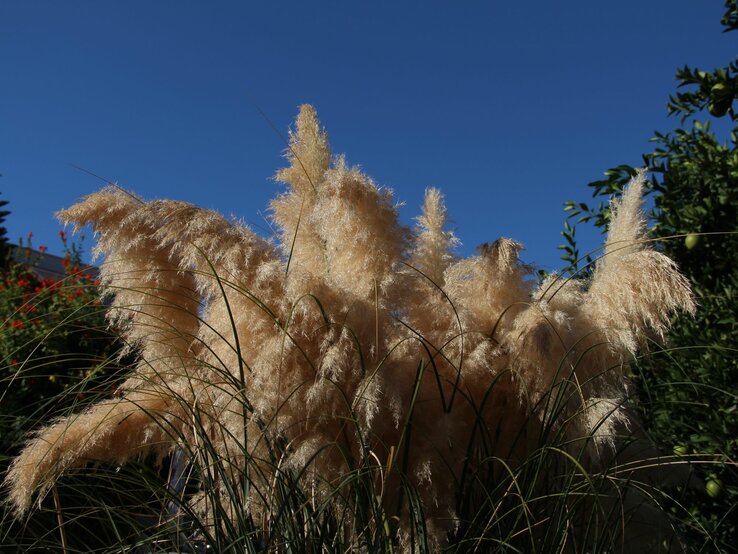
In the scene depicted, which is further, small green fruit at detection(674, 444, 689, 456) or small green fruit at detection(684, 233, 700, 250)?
small green fruit at detection(684, 233, 700, 250)

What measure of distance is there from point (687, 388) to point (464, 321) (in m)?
1.22

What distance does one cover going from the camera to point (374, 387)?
1586mm

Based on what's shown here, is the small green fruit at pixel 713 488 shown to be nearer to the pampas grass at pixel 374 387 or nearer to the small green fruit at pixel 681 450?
the small green fruit at pixel 681 450

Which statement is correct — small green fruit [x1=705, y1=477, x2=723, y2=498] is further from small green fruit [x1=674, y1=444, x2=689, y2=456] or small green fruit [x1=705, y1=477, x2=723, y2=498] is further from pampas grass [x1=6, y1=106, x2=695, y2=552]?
pampas grass [x1=6, y1=106, x2=695, y2=552]

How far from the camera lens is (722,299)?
2541 mm

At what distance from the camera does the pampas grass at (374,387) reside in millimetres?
1570

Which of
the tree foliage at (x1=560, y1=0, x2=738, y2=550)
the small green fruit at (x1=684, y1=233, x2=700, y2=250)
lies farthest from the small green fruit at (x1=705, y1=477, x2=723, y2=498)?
the small green fruit at (x1=684, y1=233, x2=700, y2=250)

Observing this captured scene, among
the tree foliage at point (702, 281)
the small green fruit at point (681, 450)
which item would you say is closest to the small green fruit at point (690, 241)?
the tree foliage at point (702, 281)

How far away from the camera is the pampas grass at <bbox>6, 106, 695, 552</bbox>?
1.57 m

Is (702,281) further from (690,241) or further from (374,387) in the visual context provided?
(374,387)

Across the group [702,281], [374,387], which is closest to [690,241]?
[702,281]

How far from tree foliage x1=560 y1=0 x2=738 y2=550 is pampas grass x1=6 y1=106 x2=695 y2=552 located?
13.5 inches

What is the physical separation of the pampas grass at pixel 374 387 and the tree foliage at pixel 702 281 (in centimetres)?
34

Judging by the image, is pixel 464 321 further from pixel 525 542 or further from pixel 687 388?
pixel 687 388
